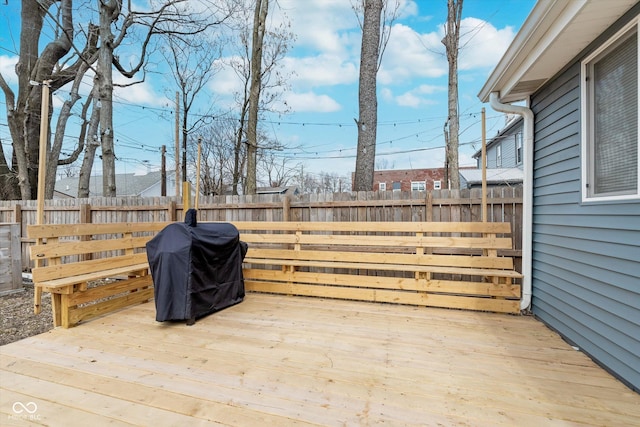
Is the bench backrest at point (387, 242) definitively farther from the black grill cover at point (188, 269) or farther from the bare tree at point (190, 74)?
the bare tree at point (190, 74)

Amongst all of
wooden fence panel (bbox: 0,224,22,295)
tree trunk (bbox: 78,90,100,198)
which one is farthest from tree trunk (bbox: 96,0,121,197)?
tree trunk (bbox: 78,90,100,198)

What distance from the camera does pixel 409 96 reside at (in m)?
13.1

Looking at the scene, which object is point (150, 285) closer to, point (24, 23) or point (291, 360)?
point (291, 360)

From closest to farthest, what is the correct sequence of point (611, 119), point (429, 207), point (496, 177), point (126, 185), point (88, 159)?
point (611, 119), point (429, 207), point (88, 159), point (496, 177), point (126, 185)

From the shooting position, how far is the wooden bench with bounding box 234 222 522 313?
11.5 feet

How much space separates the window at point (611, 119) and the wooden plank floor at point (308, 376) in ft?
4.47

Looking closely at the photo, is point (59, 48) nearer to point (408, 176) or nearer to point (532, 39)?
point (532, 39)

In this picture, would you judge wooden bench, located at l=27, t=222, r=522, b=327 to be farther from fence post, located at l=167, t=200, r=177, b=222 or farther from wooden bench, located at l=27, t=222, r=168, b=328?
fence post, located at l=167, t=200, r=177, b=222

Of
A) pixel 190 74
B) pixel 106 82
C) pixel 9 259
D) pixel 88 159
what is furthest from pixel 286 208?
pixel 190 74

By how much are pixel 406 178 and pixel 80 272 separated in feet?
77.8

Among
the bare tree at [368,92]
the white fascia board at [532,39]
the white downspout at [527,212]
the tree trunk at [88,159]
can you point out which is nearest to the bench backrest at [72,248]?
the bare tree at [368,92]

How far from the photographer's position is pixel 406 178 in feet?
81.2

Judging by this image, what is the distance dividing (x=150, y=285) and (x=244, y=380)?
269 centimetres

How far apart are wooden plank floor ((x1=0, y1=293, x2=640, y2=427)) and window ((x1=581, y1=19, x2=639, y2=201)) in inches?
53.6
